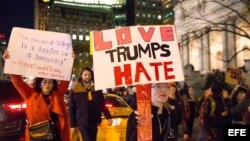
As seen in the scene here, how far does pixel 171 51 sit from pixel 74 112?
115 inches

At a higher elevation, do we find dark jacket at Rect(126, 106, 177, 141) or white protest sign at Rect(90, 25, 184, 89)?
white protest sign at Rect(90, 25, 184, 89)

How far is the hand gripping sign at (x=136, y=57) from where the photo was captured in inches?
232

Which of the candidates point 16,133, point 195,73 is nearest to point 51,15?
point 195,73

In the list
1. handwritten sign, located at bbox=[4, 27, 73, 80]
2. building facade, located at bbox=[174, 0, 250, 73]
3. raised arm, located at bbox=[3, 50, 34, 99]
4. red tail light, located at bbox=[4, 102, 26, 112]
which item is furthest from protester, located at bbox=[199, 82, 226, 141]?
building facade, located at bbox=[174, 0, 250, 73]

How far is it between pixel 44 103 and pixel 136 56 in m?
1.39

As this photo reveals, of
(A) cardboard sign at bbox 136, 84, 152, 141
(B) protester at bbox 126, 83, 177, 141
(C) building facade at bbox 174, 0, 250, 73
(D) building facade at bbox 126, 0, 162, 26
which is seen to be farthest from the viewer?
(D) building facade at bbox 126, 0, 162, 26

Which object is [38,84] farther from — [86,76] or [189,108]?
[189,108]

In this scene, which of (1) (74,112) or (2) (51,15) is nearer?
(1) (74,112)

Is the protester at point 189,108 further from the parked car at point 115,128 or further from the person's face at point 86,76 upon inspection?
the person's face at point 86,76

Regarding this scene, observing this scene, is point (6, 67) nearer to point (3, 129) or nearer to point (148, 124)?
point (148, 124)

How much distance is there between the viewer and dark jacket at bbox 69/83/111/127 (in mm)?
8211

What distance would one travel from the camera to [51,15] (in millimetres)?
168125

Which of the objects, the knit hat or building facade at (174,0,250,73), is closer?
the knit hat

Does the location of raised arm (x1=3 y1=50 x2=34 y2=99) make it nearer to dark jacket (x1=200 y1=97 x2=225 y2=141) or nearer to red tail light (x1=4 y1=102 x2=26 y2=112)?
red tail light (x1=4 y1=102 x2=26 y2=112)
